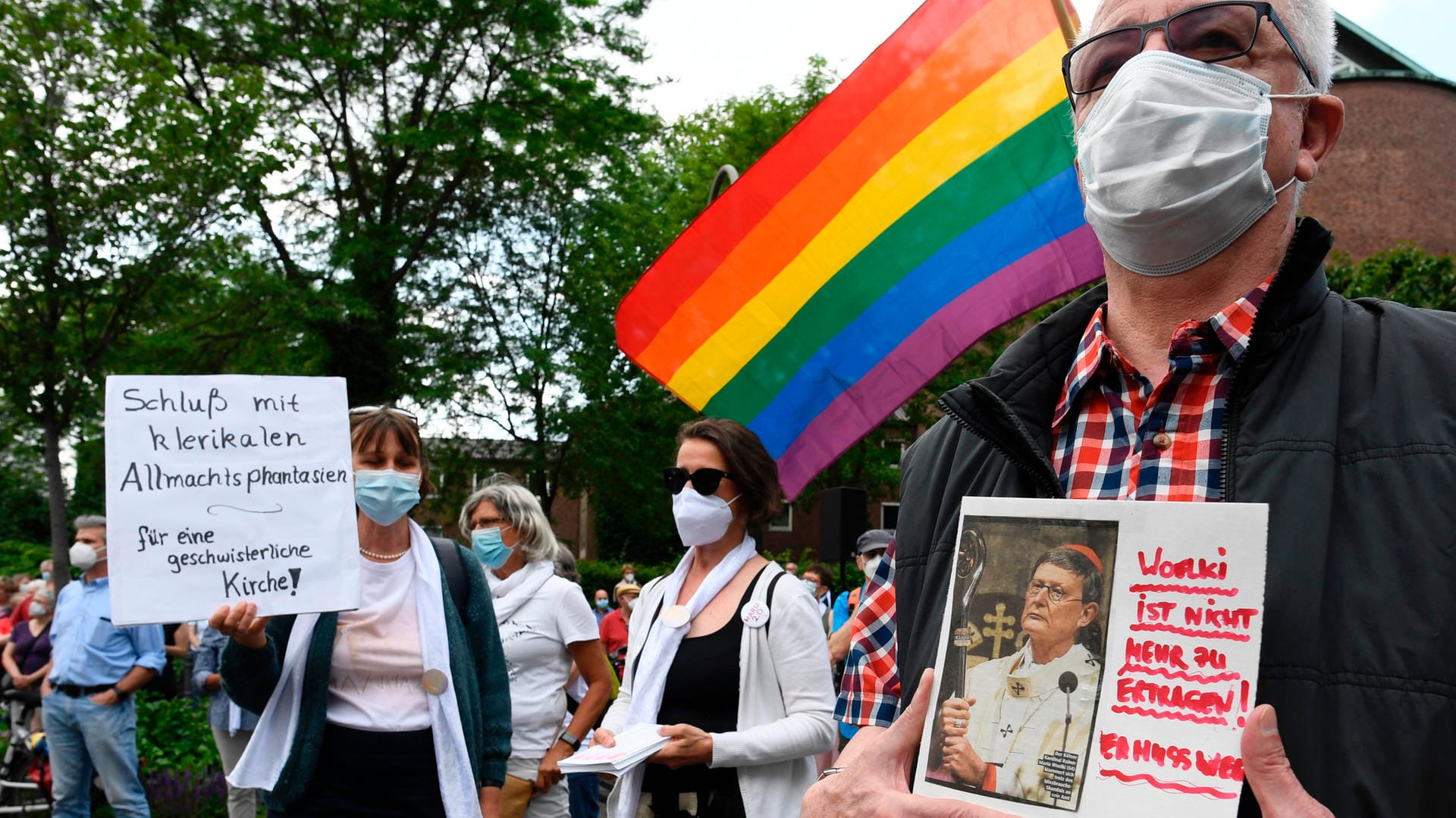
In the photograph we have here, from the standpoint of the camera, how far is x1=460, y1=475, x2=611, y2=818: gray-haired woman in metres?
5.59

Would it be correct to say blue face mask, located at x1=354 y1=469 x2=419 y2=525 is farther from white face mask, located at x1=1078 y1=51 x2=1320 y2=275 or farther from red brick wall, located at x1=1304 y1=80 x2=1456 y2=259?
red brick wall, located at x1=1304 y1=80 x2=1456 y2=259

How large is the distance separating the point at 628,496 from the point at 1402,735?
92.6ft

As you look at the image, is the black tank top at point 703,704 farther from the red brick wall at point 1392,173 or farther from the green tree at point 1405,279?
the red brick wall at point 1392,173

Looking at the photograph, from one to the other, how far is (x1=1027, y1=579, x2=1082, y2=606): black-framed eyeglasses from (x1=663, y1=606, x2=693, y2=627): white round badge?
311cm

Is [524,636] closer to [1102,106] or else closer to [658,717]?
[658,717]

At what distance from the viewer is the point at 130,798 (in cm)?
809

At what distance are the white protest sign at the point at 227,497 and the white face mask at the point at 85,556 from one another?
559 centimetres

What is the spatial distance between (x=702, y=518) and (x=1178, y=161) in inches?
126

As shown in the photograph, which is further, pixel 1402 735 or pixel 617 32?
pixel 617 32

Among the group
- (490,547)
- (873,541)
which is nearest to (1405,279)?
(873,541)

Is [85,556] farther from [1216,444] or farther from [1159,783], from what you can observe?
[1159,783]

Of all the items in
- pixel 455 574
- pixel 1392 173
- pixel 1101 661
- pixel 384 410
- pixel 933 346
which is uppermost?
pixel 1392 173

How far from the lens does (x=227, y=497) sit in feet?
12.2

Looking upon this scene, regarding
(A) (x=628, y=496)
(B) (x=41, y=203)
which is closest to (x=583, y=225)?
(A) (x=628, y=496)
